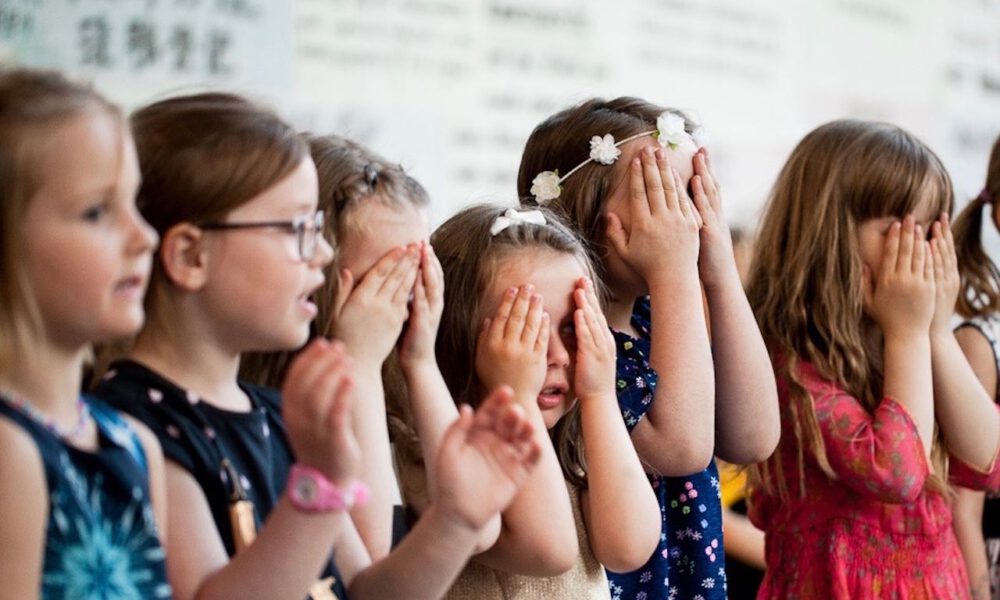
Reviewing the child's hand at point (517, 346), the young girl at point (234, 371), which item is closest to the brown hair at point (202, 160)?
the young girl at point (234, 371)

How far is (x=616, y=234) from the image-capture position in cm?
186

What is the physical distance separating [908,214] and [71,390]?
5.14 ft

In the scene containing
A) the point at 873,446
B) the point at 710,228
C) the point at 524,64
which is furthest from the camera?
the point at 524,64

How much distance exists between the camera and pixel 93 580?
1.00 m

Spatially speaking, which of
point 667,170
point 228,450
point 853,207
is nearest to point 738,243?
point 853,207

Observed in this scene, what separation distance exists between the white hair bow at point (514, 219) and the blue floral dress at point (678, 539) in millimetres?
269

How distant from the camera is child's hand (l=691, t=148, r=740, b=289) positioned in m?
1.91

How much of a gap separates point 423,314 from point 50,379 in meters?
0.57

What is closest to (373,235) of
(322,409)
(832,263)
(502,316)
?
(502,316)

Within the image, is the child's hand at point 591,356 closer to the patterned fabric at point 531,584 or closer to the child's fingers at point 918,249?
the patterned fabric at point 531,584

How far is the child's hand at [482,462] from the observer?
1.17m

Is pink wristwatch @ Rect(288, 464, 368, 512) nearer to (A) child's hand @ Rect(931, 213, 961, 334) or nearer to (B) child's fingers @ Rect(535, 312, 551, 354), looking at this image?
(B) child's fingers @ Rect(535, 312, 551, 354)

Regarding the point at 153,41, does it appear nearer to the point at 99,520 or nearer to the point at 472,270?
the point at 472,270

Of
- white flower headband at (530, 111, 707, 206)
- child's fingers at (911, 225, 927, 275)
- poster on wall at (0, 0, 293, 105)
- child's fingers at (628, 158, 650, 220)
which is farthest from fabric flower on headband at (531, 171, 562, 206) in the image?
poster on wall at (0, 0, 293, 105)
